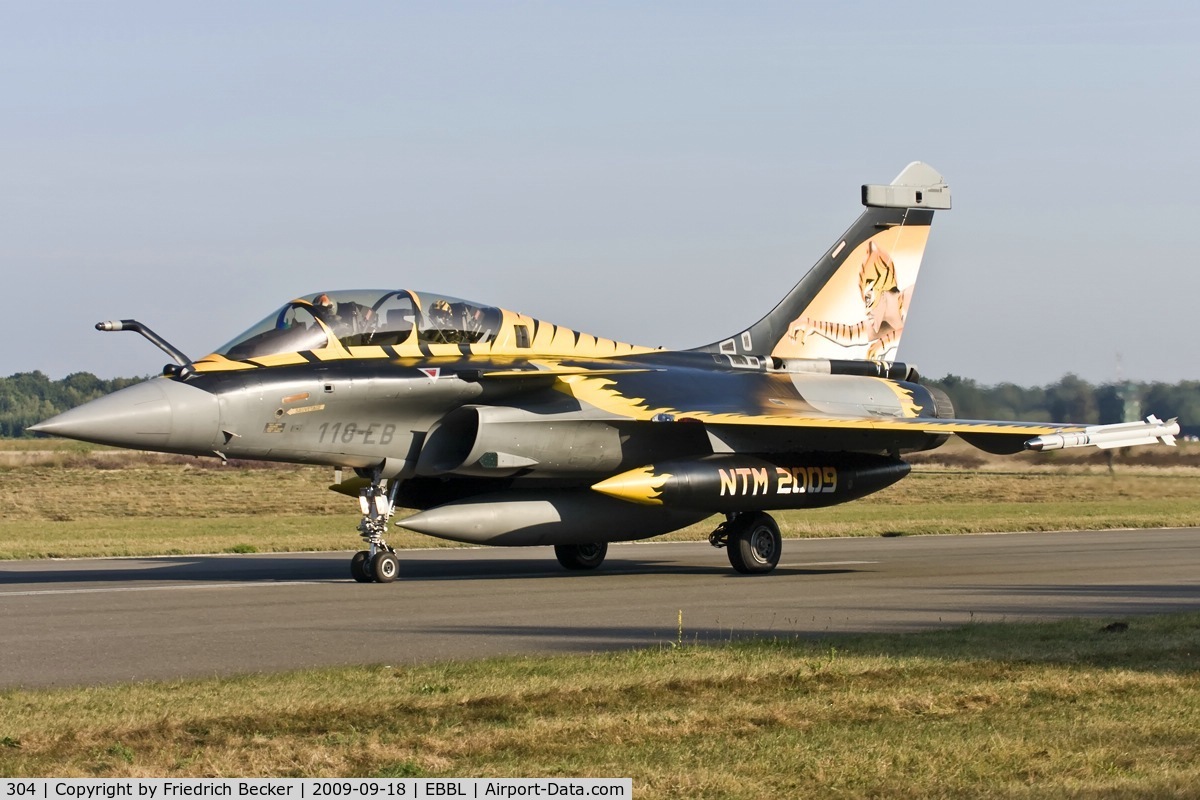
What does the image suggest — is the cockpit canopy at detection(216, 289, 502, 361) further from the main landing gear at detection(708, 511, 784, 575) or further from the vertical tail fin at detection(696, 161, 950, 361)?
the vertical tail fin at detection(696, 161, 950, 361)

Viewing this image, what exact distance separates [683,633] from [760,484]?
6072 mm

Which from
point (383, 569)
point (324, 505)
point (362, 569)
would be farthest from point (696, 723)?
point (324, 505)

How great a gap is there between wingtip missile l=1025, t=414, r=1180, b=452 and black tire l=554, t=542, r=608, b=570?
5.35m

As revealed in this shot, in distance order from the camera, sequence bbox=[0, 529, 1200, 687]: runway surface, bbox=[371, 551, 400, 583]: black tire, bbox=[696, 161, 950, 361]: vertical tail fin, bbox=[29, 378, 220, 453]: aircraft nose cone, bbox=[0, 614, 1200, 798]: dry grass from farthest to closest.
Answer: bbox=[696, 161, 950, 361]: vertical tail fin, bbox=[371, 551, 400, 583]: black tire, bbox=[29, 378, 220, 453]: aircraft nose cone, bbox=[0, 529, 1200, 687]: runway surface, bbox=[0, 614, 1200, 798]: dry grass

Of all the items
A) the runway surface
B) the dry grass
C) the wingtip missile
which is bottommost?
the runway surface

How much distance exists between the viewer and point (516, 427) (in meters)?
16.0

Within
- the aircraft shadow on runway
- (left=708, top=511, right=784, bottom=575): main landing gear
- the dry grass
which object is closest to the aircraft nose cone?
the aircraft shadow on runway

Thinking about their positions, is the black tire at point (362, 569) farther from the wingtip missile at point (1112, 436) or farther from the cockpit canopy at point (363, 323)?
the wingtip missile at point (1112, 436)

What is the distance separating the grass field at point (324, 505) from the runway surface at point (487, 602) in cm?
448

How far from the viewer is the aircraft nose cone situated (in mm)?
13539

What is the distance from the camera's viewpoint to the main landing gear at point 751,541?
17.5m

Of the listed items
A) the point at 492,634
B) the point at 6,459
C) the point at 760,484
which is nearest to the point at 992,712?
the point at 492,634

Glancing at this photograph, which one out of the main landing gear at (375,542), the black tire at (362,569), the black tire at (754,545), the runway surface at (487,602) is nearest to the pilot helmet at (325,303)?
the main landing gear at (375,542)

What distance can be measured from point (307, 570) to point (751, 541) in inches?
216
